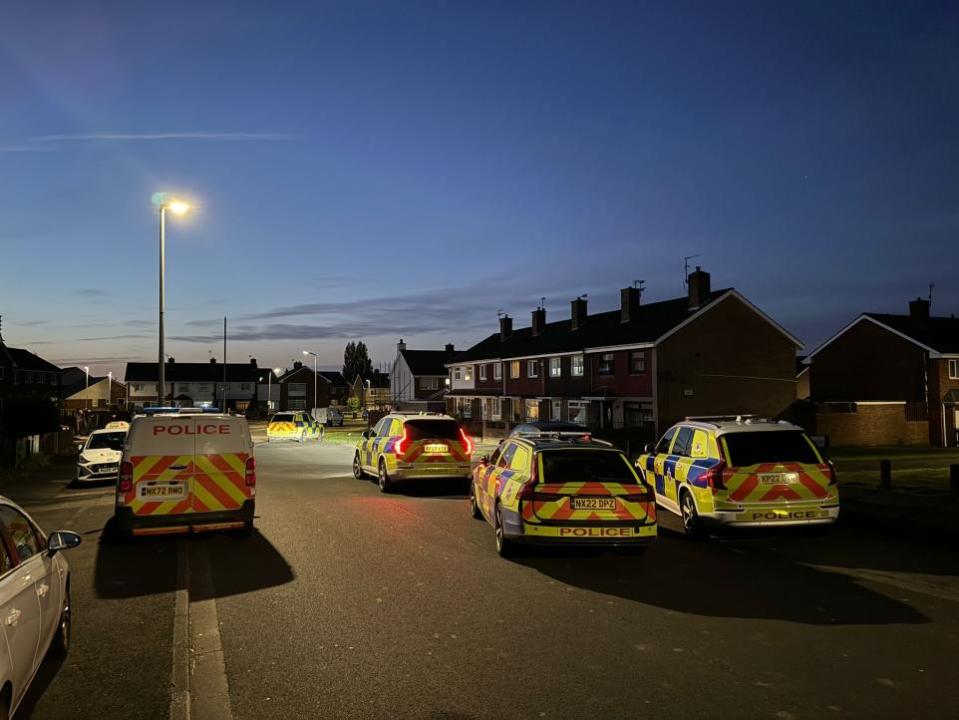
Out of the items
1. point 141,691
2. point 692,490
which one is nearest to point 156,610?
point 141,691

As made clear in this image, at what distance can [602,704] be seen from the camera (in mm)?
4906

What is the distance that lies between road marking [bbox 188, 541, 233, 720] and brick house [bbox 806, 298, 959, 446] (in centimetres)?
3318

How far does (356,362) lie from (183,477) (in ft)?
498

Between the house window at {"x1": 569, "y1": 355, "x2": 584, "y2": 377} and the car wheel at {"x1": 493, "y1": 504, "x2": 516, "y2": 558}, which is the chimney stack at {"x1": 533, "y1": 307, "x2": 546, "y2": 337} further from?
the car wheel at {"x1": 493, "y1": 504, "x2": 516, "y2": 558}

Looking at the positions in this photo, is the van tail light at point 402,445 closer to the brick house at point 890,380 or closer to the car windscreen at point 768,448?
the car windscreen at point 768,448

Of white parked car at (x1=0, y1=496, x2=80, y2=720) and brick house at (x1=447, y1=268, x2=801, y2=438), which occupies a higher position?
brick house at (x1=447, y1=268, x2=801, y2=438)

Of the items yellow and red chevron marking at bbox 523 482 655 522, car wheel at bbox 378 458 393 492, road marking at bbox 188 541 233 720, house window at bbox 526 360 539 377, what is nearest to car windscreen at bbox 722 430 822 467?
yellow and red chevron marking at bbox 523 482 655 522

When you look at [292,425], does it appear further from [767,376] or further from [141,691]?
[141,691]

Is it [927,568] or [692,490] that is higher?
[692,490]

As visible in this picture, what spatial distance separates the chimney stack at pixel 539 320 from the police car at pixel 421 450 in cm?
3911

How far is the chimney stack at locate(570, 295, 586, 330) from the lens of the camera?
4966 cm

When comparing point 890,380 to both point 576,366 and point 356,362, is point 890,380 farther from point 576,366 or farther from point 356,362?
point 356,362

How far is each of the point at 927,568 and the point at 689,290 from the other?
32.3 metres

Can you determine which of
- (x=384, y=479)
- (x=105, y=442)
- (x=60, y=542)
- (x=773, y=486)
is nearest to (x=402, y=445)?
(x=384, y=479)
